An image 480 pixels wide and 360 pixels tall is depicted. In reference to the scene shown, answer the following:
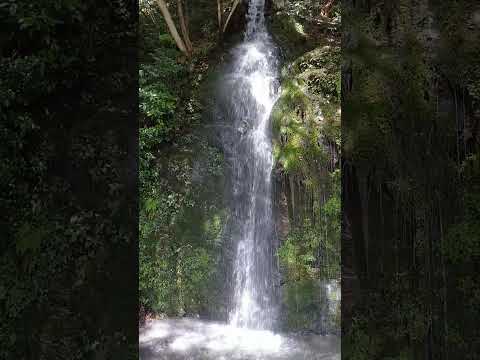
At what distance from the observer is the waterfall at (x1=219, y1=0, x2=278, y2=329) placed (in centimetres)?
625

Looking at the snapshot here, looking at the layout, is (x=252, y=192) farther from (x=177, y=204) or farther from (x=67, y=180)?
(x=67, y=180)

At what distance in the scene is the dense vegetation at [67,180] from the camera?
1.52 m

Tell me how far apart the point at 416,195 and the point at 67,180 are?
156cm

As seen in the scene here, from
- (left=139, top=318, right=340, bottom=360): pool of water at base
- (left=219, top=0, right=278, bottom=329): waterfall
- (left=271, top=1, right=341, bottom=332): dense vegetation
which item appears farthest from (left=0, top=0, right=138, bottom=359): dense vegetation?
(left=219, top=0, right=278, bottom=329): waterfall

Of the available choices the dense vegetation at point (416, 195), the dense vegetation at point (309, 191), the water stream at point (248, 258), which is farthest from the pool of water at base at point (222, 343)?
the dense vegetation at point (416, 195)

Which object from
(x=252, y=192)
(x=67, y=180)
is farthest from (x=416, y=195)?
(x=252, y=192)

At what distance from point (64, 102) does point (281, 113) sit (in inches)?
195

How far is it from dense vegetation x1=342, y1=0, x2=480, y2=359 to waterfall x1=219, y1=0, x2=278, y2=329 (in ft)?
15.3

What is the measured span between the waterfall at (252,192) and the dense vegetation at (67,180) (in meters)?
4.79

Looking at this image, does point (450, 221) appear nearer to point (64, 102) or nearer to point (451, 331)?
point (451, 331)

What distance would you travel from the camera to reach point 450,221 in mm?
1536

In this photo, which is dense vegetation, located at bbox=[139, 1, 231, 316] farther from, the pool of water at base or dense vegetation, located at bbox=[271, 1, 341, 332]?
dense vegetation, located at bbox=[271, 1, 341, 332]

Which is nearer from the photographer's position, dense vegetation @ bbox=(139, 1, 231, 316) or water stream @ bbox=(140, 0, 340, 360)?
water stream @ bbox=(140, 0, 340, 360)

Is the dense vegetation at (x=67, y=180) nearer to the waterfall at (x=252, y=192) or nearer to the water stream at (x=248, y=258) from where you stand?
the water stream at (x=248, y=258)
